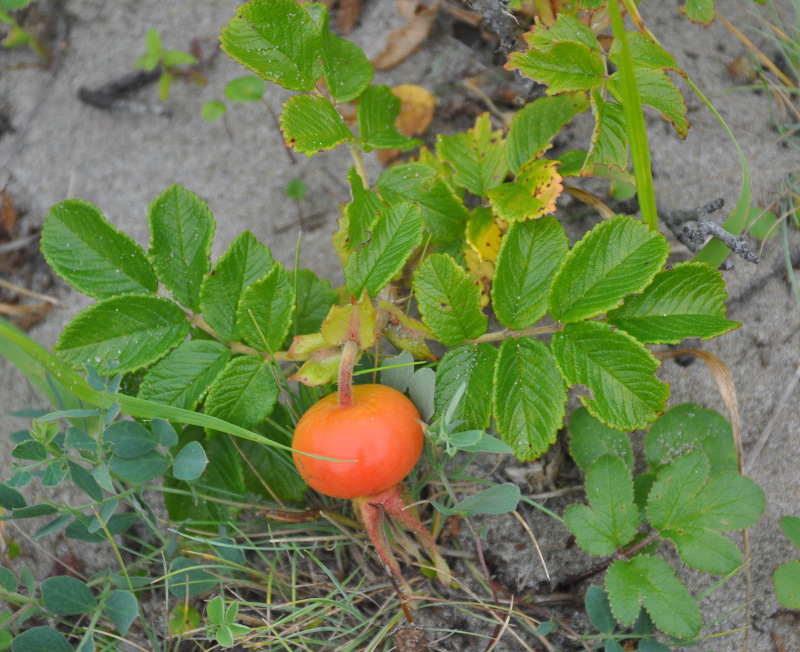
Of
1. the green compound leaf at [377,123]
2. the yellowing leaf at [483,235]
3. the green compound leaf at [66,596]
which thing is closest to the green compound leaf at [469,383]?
the yellowing leaf at [483,235]

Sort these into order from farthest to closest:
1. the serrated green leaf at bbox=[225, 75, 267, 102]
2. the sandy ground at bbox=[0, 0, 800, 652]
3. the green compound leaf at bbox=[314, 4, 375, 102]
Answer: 1. the serrated green leaf at bbox=[225, 75, 267, 102]
2. the sandy ground at bbox=[0, 0, 800, 652]
3. the green compound leaf at bbox=[314, 4, 375, 102]

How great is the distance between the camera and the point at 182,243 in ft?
4.77

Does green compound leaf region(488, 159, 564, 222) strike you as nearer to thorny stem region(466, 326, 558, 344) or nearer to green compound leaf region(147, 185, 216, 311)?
thorny stem region(466, 326, 558, 344)

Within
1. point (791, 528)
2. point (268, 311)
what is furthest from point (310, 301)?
point (791, 528)


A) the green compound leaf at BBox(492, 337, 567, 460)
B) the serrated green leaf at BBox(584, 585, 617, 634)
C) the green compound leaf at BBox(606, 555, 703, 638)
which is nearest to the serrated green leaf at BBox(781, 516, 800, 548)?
the green compound leaf at BBox(606, 555, 703, 638)

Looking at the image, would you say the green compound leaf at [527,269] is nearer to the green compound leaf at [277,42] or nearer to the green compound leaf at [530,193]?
the green compound leaf at [530,193]

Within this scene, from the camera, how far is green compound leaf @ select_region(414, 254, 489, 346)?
1363 mm

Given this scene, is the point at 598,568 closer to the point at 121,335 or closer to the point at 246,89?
the point at 121,335

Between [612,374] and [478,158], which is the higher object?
[478,158]

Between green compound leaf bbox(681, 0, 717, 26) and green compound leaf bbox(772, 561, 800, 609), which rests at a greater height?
green compound leaf bbox(681, 0, 717, 26)

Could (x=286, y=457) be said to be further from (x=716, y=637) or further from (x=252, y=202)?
(x=716, y=637)

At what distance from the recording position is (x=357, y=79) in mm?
1559

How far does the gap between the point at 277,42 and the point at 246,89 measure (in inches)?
18.0

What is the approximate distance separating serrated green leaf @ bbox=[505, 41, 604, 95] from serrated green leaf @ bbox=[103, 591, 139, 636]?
4.33 ft
